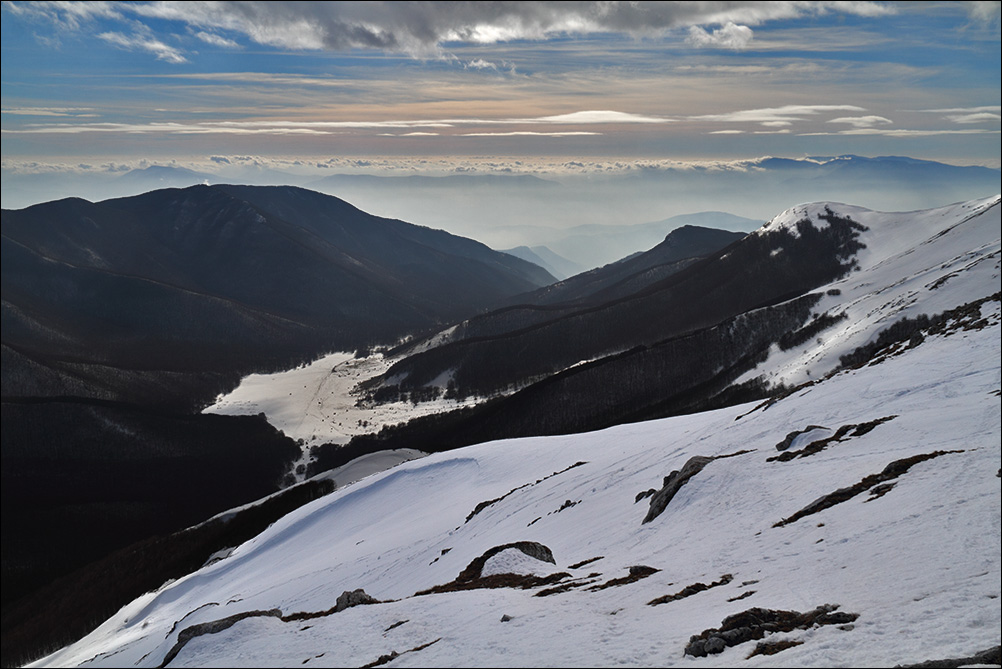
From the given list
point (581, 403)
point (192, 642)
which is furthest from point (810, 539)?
point (581, 403)

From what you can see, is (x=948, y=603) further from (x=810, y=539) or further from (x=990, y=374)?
(x=990, y=374)

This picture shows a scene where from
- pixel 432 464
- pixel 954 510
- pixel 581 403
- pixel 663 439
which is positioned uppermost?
pixel 954 510

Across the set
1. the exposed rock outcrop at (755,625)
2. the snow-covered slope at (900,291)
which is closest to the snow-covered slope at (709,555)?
the exposed rock outcrop at (755,625)

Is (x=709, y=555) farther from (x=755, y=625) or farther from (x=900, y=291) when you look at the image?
(x=900, y=291)

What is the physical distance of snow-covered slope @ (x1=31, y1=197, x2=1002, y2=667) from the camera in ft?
54.0

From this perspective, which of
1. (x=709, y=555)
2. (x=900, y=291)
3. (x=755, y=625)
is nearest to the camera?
(x=755, y=625)

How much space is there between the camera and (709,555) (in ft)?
82.3

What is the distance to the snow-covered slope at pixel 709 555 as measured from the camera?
1647 cm

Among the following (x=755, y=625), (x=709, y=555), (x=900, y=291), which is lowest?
(x=709, y=555)

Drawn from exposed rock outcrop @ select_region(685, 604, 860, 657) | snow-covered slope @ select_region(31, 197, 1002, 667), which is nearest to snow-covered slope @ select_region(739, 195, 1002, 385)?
snow-covered slope @ select_region(31, 197, 1002, 667)

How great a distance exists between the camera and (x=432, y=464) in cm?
7881

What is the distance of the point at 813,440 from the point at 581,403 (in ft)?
492

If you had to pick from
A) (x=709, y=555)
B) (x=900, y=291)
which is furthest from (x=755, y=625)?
(x=900, y=291)

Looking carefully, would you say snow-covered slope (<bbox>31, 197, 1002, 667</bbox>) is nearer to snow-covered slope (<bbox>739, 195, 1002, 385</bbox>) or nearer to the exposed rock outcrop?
the exposed rock outcrop
